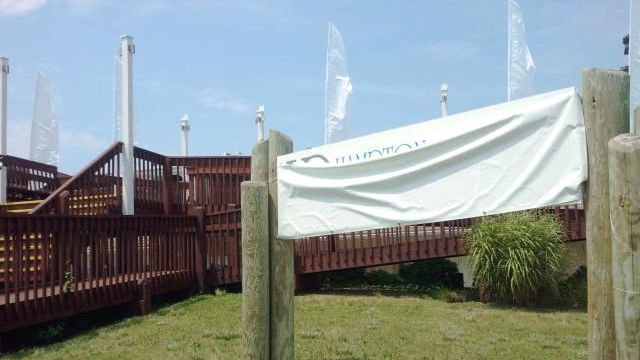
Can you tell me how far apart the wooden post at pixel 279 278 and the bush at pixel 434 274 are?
8081mm

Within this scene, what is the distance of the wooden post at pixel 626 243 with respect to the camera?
3463 millimetres

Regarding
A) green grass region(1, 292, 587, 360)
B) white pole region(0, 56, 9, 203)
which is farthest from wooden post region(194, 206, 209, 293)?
white pole region(0, 56, 9, 203)

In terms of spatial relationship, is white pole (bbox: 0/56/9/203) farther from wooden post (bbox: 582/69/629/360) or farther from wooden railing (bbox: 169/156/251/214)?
wooden post (bbox: 582/69/629/360)

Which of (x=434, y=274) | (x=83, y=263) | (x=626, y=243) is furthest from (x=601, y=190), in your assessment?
(x=434, y=274)

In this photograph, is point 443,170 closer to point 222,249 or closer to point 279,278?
point 279,278

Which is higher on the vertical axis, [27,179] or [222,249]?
[27,179]

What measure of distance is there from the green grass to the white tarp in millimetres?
2303

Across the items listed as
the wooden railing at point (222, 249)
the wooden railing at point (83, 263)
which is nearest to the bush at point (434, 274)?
the wooden railing at point (222, 249)

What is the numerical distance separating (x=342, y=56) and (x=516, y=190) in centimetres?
1780

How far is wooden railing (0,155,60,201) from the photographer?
13367 millimetres

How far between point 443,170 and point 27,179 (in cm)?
1190

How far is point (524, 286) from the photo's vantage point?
32.9 ft

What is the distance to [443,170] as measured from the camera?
436 centimetres

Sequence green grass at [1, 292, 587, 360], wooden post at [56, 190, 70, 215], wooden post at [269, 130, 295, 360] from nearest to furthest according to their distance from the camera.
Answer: wooden post at [269, 130, 295, 360] < green grass at [1, 292, 587, 360] < wooden post at [56, 190, 70, 215]
